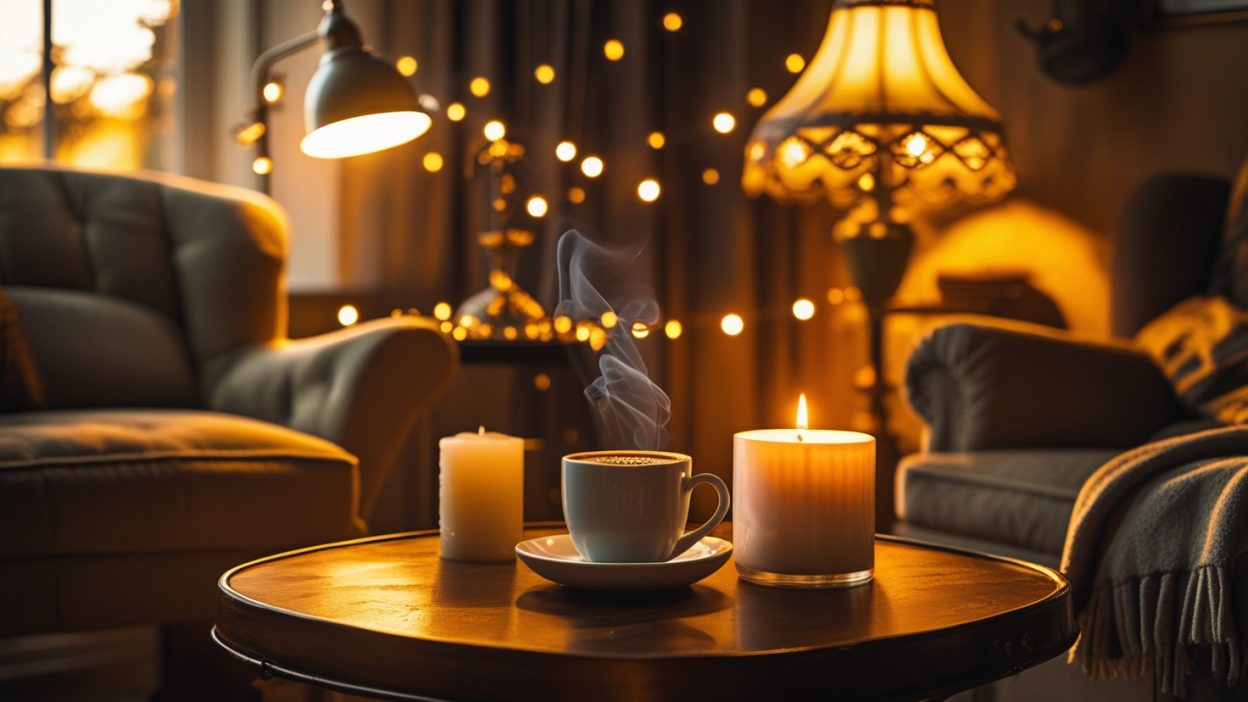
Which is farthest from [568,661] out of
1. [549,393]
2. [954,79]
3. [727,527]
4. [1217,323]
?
[549,393]

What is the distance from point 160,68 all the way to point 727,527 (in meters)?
2.22

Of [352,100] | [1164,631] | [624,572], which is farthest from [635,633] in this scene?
Result: [352,100]

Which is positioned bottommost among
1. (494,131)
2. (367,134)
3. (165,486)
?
(165,486)

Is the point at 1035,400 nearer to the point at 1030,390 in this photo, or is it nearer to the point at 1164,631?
the point at 1030,390

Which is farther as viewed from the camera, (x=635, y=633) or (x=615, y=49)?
(x=615, y=49)

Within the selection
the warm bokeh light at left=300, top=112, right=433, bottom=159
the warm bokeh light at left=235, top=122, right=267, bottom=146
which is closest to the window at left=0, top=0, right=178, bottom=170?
the warm bokeh light at left=235, top=122, right=267, bottom=146

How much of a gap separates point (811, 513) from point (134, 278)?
5.76 ft

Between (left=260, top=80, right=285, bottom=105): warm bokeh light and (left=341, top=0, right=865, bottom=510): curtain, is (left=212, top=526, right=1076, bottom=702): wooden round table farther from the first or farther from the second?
(left=341, top=0, right=865, bottom=510): curtain

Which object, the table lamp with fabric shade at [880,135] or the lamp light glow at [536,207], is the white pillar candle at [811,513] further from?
the lamp light glow at [536,207]

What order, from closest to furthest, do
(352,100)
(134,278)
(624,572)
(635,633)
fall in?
(635,633) → (624,572) → (352,100) → (134,278)

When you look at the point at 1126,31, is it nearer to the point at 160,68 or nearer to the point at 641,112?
the point at 641,112

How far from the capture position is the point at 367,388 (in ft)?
6.55

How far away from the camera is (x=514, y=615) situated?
0.90m

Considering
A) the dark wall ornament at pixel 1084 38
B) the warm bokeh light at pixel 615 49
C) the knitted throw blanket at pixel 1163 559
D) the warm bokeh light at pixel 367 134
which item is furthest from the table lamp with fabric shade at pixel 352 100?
the dark wall ornament at pixel 1084 38
